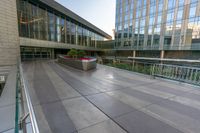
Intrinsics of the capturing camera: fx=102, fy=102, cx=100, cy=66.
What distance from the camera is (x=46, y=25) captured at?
1852 centimetres

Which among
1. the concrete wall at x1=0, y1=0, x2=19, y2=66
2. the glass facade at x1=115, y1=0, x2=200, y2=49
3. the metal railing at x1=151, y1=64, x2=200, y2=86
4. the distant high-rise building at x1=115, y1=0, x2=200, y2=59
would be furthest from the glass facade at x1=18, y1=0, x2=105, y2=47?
the metal railing at x1=151, y1=64, x2=200, y2=86

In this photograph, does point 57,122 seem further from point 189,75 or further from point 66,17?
point 66,17

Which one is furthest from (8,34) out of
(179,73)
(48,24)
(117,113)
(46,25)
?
(179,73)

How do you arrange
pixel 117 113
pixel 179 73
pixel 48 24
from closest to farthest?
1. pixel 117 113
2. pixel 179 73
3. pixel 48 24

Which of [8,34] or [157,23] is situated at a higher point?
[157,23]

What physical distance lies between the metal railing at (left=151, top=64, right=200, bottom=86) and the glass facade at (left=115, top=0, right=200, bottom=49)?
19913mm

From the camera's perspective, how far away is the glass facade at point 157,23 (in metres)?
20.1

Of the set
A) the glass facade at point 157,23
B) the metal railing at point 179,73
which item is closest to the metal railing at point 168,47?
the glass facade at point 157,23

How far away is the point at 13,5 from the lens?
448 inches

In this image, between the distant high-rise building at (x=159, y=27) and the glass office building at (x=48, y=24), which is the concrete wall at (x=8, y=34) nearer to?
the glass office building at (x=48, y=24)

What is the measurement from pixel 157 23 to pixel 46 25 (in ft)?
80.6

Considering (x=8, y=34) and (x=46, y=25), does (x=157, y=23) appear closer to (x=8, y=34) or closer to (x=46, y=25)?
(x=46, y=25)

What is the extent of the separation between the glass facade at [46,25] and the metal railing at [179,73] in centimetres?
1802

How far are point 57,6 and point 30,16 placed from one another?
512 cm
